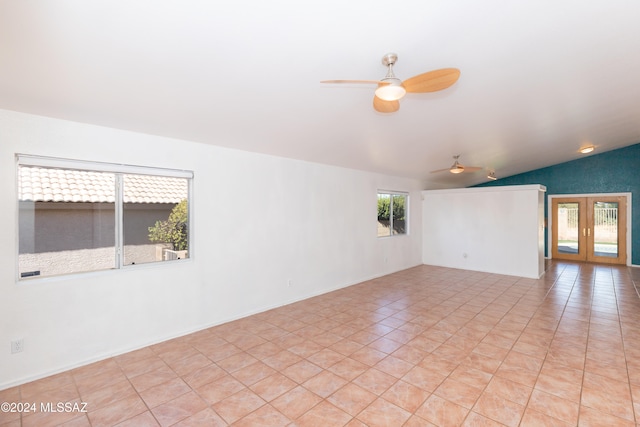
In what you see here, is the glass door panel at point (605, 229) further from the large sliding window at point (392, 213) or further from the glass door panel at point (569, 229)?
the large sliding window at point (392, 213)

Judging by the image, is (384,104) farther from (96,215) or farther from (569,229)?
(569,229)

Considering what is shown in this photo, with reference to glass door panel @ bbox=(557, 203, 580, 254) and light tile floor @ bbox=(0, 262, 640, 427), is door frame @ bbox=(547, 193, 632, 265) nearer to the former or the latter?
glass door panel @ bbox=(557, 203, 580, 254)

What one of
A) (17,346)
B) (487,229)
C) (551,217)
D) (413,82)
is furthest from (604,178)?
(17,346)

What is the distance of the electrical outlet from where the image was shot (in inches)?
99.0

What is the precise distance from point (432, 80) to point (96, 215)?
341cm

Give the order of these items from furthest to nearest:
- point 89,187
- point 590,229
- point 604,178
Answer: point 590,229 → point 604,178 → point 89,187

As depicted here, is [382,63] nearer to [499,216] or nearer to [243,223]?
[243,223]

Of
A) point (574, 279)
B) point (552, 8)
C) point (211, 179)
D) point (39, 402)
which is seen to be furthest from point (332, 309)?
point (574, 279)

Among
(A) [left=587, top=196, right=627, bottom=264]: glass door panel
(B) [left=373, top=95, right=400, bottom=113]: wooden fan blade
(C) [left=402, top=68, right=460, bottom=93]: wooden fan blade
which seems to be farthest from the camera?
(A) [left=587, top=196, right=627, bottom=264]: glass door panel

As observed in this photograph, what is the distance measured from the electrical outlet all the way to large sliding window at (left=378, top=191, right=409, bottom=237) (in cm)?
578

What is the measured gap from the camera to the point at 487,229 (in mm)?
7094

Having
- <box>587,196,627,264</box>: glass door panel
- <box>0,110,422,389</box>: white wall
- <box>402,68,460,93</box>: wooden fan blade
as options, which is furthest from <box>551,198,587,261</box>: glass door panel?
<box>402,68,460,93</box>: wooden fan blade

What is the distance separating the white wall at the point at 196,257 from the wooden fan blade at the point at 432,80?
265 cm

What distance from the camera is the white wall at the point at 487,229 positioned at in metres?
6.47
